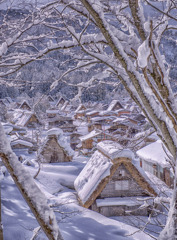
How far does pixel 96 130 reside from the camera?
9.37 meters

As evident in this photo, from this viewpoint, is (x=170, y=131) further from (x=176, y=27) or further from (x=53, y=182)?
(x=53, y=182)

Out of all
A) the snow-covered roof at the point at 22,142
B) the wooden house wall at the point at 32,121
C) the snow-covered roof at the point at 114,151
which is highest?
the wooden house wall at the point at 32,121

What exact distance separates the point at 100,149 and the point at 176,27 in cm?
670

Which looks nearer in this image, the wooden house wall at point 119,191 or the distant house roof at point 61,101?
the wooden house wall at point 119,191

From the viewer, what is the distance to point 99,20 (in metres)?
2.12

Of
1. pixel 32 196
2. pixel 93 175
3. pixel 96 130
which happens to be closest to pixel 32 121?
pixel 96 130

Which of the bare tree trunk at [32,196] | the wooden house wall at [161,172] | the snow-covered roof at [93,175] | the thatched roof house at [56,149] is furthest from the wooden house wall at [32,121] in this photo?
the bare tree trunk at [32,196]

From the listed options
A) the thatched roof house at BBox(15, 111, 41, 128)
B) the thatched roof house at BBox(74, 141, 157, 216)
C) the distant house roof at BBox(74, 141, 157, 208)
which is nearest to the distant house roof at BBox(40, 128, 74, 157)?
the thatched roof house at BBox(74, 141, 157, 216)

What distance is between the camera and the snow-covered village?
207 cm

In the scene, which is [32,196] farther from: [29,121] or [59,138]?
[29,121]

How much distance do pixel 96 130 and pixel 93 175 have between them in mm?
2190

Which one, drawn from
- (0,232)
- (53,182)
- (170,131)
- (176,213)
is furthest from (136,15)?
(53,182)

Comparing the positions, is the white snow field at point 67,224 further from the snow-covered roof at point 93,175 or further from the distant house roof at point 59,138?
the distant house roof at point 59,138

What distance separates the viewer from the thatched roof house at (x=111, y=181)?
7.91 metres
